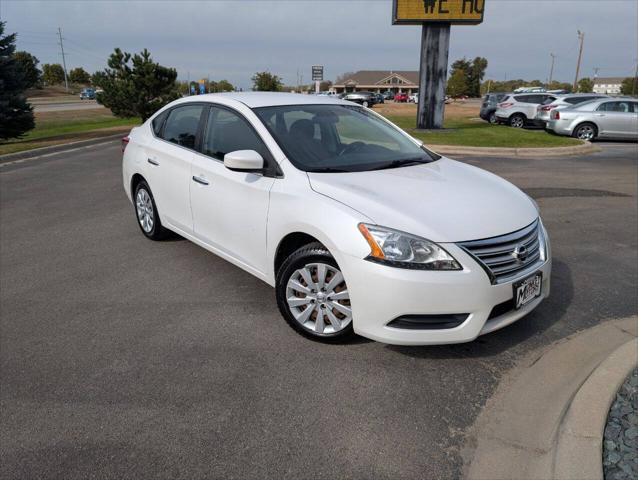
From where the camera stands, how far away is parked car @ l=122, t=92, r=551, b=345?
2992 mm

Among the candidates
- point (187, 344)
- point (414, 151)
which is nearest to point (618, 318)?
point (414, 151)

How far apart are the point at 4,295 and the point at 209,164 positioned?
2.15 metres

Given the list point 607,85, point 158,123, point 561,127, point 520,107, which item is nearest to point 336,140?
point 158,123

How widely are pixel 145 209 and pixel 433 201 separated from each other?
145 inches

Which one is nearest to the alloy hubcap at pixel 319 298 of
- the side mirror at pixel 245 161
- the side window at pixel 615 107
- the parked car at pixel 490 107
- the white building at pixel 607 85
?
the side mirror at pixel 245 161

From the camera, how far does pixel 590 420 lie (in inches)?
103

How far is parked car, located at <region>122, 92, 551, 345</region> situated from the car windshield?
13 millimetres

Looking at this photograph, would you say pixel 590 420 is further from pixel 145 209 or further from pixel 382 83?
pixel 382 83

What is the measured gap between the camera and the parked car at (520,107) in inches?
867

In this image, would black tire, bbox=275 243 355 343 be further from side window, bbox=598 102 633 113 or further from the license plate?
side window, bbox=598 102 633 113

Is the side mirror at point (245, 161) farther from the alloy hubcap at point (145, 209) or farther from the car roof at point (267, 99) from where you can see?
the alloy hubcap at point (145, 209)

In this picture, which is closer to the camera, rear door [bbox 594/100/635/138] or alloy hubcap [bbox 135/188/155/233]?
alloy hubcap [bbox 135/188/155/233]

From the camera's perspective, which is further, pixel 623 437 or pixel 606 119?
pixel 606 119

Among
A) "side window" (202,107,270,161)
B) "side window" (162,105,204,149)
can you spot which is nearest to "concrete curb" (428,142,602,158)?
"side window" (162,105,204,149)
